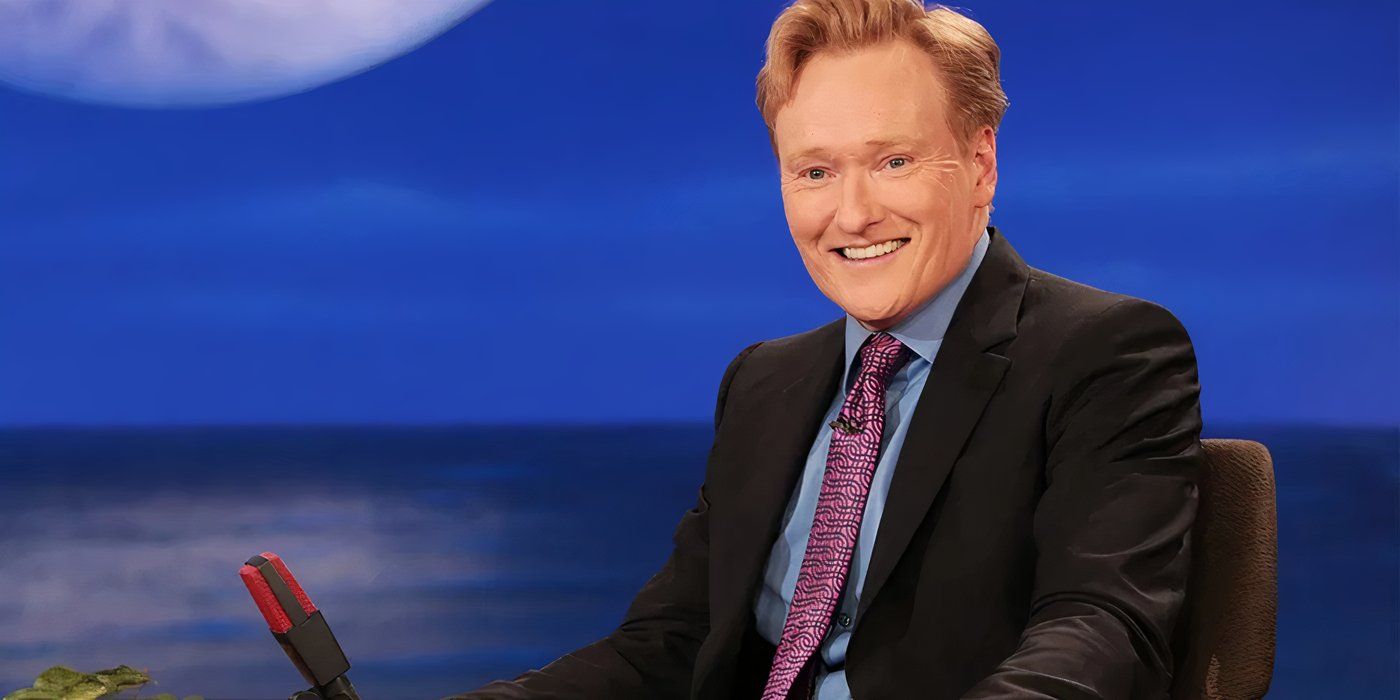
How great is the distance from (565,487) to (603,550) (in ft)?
0.68

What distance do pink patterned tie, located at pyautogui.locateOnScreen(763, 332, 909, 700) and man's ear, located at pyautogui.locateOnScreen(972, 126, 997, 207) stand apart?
213 millimetres

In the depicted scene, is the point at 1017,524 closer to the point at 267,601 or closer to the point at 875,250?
the point at 875,250

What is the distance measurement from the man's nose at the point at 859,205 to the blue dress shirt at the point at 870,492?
5.7 inches

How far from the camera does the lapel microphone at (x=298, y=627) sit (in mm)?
1321

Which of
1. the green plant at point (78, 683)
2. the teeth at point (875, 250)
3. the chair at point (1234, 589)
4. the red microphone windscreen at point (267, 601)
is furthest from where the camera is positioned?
the green plant at point (78, 683)

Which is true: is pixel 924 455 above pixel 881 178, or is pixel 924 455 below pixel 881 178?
below

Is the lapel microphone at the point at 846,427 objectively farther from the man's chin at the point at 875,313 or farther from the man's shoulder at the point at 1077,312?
the man's shoulder at the point at 1077,312

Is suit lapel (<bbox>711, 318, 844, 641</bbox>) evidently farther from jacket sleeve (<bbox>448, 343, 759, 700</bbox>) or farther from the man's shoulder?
the man's shoulder

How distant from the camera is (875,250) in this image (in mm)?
1715

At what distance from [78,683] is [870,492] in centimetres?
137

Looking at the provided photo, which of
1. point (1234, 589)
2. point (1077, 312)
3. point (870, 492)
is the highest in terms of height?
point (1077, 312)

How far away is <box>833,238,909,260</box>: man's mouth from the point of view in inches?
67.2

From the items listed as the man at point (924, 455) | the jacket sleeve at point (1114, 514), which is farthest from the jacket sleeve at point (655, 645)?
the jacket sleeve at point (1114, 514)

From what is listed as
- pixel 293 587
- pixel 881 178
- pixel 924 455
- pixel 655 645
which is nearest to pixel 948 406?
pixel 924 455
